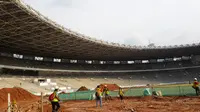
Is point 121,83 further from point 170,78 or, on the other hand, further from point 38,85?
point 38,85

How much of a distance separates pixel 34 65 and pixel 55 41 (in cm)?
1411

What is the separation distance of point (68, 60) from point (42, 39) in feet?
81.3

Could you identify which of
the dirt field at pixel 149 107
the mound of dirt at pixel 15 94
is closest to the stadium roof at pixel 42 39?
the mound of dirt at pixel 15 94

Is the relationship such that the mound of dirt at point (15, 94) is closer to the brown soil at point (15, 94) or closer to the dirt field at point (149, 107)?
the brown soil at point (15, 94)

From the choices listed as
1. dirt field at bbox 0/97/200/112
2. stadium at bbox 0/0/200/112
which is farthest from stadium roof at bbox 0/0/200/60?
dirt field at bbox 0/97/200/112

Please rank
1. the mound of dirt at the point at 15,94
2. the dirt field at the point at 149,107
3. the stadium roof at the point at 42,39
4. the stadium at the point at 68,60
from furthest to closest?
1. the stadium at the point at 68,60
2. the stadium roof at the point at 42,39
3. the mound of dirt at the point at 15,94
4. the dirt field at the point at 149,107

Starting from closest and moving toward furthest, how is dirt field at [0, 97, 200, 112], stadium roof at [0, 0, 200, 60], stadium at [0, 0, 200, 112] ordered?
dirt field at [0, 97, 200, 112] < stadium roof at [0, 0, 200, 60] < stadium at [0, 0, 200, 112]

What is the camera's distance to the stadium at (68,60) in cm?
3678

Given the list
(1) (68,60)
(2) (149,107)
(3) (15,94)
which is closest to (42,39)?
(3) (15,94)

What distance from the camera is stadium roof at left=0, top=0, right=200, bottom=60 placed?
3322 centimetres

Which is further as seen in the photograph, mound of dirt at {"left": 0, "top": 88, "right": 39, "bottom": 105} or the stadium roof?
the stadium roof

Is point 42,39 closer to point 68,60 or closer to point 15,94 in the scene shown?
point 15,94

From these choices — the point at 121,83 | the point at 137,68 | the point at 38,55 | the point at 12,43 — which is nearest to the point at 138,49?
the point at 121,83

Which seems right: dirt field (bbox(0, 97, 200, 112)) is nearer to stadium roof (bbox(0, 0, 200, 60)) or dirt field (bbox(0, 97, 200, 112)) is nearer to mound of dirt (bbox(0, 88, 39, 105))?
mound of dirt (bbox(0, 88, 39, 105))
